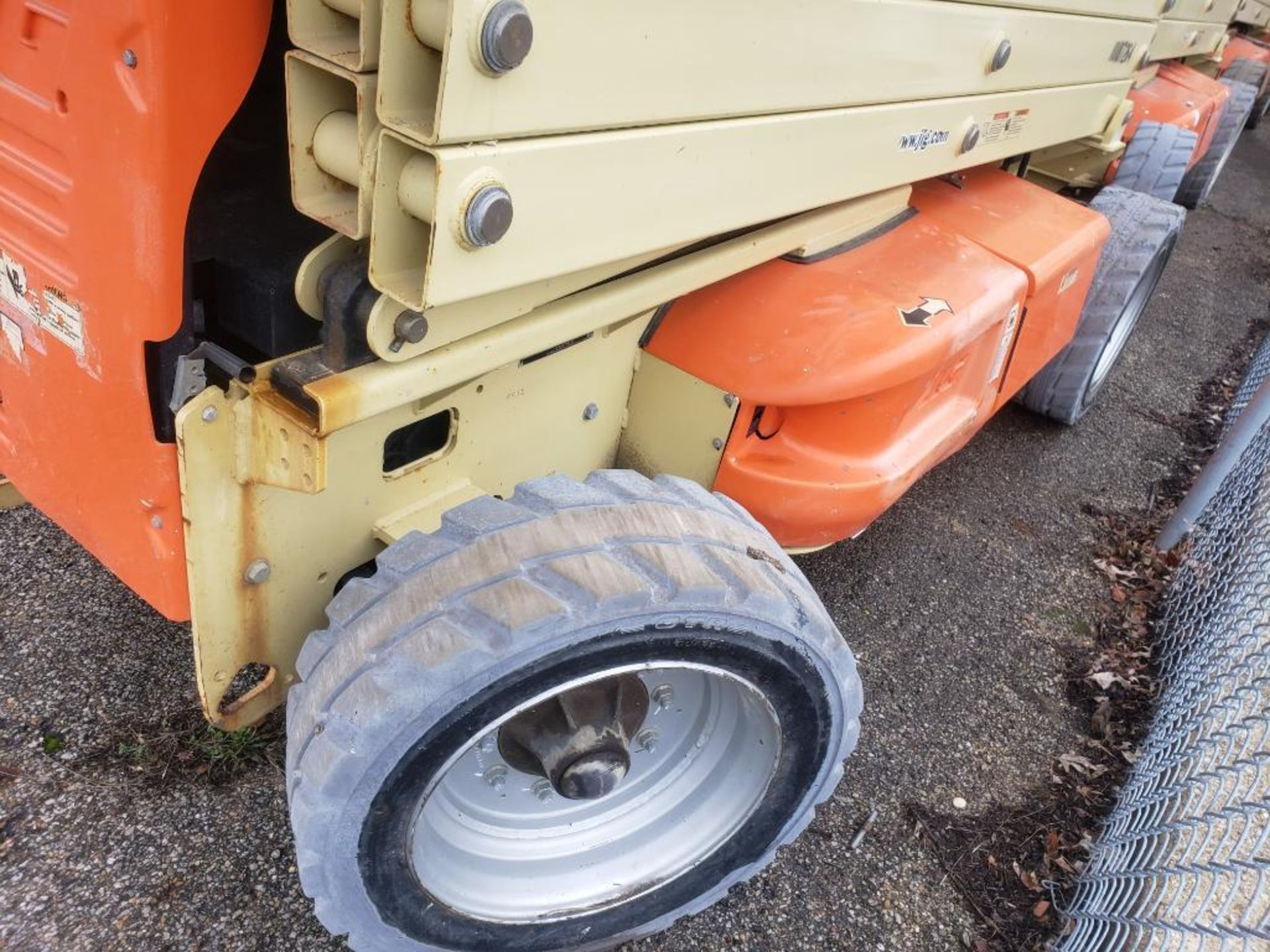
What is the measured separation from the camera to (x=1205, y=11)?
603cm

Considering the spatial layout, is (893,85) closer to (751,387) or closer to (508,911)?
(751,387)

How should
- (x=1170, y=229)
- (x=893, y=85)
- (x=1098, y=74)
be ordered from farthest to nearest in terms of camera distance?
(x=1170, y=229) → (x=1098, y=74) → (x=893, y=85)

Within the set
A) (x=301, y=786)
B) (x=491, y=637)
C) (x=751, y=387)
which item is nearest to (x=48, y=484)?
(x=301, y=786)

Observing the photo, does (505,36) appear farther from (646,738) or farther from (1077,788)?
(1077,788)

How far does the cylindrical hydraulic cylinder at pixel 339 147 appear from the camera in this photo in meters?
1.29

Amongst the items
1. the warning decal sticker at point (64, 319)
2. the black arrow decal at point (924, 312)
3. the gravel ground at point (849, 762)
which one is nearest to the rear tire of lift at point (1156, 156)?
the gravel ground at point (849, 762)

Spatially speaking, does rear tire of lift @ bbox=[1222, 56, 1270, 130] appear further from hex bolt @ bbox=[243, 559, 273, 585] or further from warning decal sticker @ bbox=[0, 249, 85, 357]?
warning decal sticker @ bbox=[0, 249, 85, 357]

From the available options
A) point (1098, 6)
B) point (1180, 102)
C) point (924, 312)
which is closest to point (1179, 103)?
point (1180, 102)

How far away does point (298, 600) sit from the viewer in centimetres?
190

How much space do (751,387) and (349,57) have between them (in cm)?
130

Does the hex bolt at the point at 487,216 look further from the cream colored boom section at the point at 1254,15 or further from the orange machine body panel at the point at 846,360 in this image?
the cream colored boom section at the point at 1254,15

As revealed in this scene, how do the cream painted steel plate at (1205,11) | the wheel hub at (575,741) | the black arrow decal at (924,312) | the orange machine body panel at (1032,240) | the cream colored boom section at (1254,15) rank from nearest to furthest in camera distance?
the wheel hub at (575,741) → the black arrow decal at (924,312) → the orange machine body panel at (1032,240) → the cream painted steel plate at (1205,11) → the cream colored boom section at (1254,15)

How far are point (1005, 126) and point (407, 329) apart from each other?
2441 millimetres

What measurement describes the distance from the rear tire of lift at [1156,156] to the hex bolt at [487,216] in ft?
16.2
